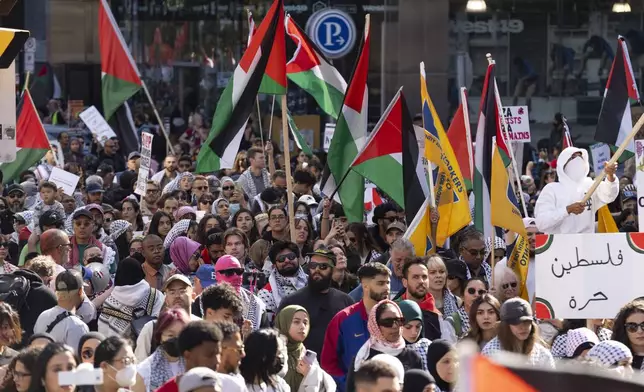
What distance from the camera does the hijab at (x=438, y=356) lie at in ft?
25.0

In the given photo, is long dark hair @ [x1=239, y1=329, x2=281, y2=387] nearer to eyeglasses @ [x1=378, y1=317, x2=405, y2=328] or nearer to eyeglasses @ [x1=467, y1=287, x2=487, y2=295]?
eyeglasses @ [x1=378, y1=317, x2=405, y2=328]

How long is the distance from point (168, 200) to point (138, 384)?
7316 millimetres

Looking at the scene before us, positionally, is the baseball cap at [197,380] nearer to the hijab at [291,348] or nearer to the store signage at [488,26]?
the hijab at [291,348]

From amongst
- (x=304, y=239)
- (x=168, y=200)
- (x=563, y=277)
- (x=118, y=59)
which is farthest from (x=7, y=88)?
(x=118, y=59)

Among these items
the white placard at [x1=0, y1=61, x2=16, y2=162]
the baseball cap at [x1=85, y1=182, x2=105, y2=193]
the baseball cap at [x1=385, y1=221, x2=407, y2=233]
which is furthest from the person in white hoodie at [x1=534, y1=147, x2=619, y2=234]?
the baseball cap at [x1=85, y1=182, x2=105, y2=193]

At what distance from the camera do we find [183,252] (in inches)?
433

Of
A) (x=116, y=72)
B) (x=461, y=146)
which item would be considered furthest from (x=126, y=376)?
(x=116, y=72)

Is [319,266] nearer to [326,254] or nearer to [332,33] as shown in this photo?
[326,254]

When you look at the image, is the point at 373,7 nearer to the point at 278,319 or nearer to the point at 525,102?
the point at 525,102

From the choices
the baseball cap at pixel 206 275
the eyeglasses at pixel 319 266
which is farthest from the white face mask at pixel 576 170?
the baseball cap at pixel 206 275

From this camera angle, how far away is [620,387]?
406cm

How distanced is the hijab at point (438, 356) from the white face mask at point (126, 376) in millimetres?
1601

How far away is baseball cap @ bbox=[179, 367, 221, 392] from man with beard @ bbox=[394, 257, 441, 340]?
9.84 ft

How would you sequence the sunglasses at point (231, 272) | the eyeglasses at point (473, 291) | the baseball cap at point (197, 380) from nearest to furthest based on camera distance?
the baseball cap at point (197, 380), the sunglasses at point (231, 272), the eyeglasses at point (473, 291)
